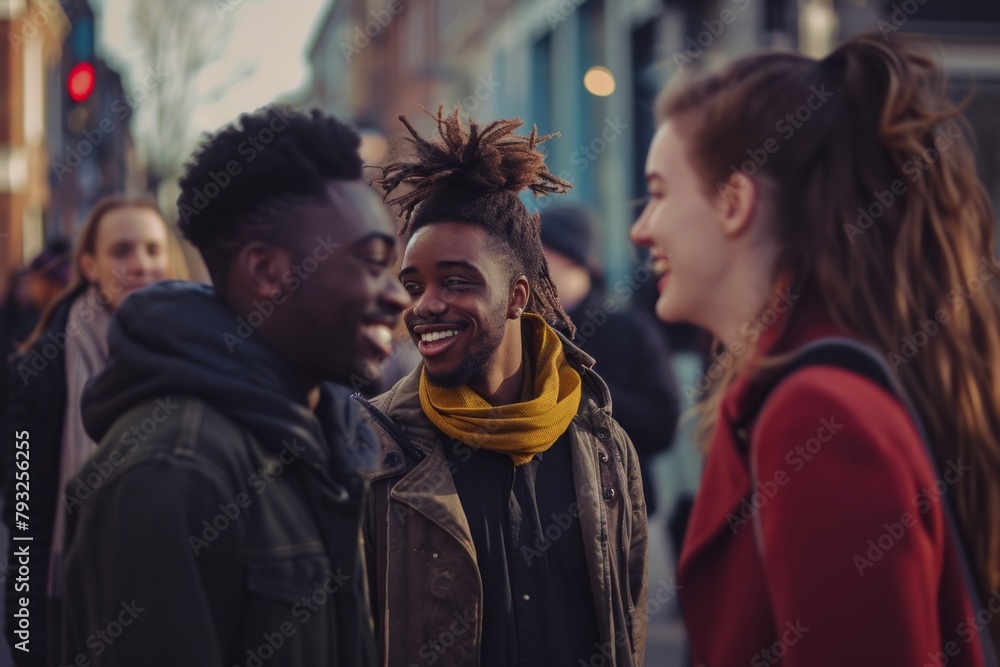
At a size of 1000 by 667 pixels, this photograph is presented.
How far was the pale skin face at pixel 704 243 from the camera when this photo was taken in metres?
2.10

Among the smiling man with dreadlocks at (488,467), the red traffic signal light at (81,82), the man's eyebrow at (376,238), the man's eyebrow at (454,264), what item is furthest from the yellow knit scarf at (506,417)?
the red traffic signal light at (81,82)

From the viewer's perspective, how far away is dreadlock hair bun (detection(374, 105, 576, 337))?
8.30ft

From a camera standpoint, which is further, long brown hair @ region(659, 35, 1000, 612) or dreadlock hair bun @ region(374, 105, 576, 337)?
dreadlock hair bun @ region(374, 105, 576, 337)

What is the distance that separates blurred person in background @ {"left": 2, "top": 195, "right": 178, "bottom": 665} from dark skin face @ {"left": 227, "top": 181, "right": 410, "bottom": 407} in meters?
1.31

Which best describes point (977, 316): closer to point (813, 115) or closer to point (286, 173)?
point (813, 115)

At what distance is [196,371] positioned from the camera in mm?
1954

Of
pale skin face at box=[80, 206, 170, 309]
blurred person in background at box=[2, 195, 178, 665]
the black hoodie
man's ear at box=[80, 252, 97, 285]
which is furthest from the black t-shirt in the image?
man's ear at box=[80, 252, 97, 285]

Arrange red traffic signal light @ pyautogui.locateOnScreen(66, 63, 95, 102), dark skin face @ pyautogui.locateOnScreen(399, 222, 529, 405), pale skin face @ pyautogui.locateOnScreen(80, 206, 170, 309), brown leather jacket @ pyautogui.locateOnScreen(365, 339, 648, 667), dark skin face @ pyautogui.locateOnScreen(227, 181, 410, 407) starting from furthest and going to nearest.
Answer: red traffic signal light @ pyautogui.locateOnScreen(66, 63, 95, 102), pale skin face @ pyautogui.locateOnScreen(80, 206, 170, 309), dark skin face @ pyautogui.locateOnScreen(399, 222, 529, 405), brown leather jacket @ pyautogui.locateOnScreen(365, 339, 648, 667), dark skin face @ pyautogui.locateOnScreen(227, 181, 410, 407)

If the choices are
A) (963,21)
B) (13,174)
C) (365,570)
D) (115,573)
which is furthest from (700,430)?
(13,174)

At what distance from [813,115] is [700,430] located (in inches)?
29.8

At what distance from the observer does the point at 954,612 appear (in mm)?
1901

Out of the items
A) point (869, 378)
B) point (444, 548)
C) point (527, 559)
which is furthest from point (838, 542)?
point (444, 548)

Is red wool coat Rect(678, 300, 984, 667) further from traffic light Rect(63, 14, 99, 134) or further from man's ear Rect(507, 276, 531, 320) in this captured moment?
traffic light Rect(63, 14, 99, 134)

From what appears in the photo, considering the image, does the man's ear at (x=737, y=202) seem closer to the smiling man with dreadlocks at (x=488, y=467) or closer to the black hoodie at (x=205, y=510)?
the smiling man with dreadlocks at (x=488, y=467)
